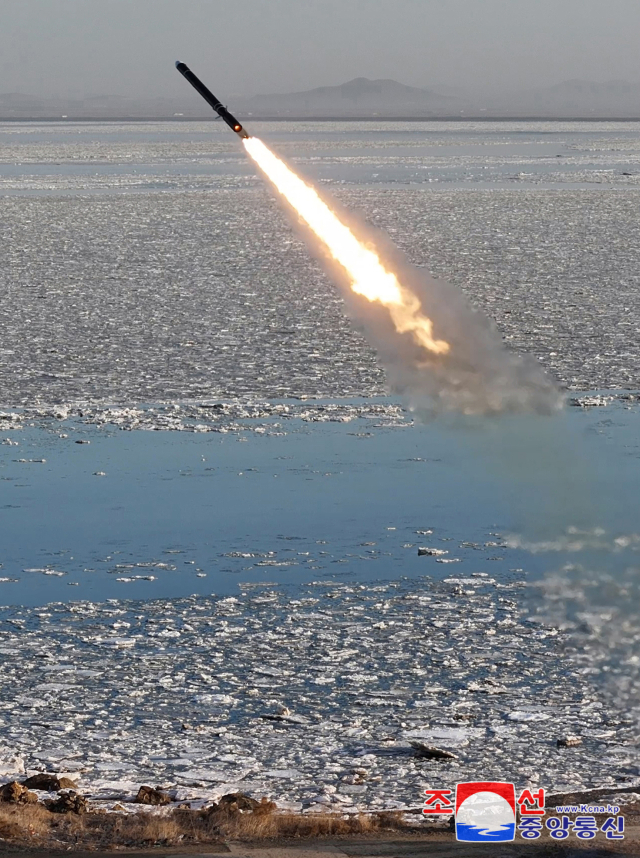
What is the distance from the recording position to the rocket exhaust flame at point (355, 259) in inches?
621

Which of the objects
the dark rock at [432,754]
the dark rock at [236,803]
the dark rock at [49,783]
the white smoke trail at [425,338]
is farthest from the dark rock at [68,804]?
the white smoke trail at [425,338]

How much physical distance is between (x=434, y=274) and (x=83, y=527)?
16.3 meters

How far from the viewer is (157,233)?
114 ft

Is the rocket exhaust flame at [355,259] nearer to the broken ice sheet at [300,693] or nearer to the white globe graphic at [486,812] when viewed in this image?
the broken ice sheet at [300,693]

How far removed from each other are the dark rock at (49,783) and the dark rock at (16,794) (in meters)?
0.08

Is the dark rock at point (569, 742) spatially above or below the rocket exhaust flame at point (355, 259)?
below

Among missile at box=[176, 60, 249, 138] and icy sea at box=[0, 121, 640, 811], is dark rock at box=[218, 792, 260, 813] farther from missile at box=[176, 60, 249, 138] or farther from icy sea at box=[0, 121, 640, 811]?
missile at box=[176, 60, 249, 138]

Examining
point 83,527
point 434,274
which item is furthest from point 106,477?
point 434,274

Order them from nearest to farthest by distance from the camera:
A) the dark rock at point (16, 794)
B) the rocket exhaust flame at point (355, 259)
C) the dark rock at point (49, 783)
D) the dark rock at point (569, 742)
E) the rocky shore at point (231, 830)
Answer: the rocky shore at point (231, 830), the dark rock at point (16, 794), the dark rock at point (49, 783), the dark rock at point (569, 742), the rocket exhaust flame at point (355, 259)

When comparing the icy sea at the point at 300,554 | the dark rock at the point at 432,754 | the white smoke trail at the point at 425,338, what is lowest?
the dark rock at the point at 432,754

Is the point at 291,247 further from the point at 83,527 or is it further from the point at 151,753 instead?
the point at 151,753

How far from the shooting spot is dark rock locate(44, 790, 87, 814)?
678 centimetres
